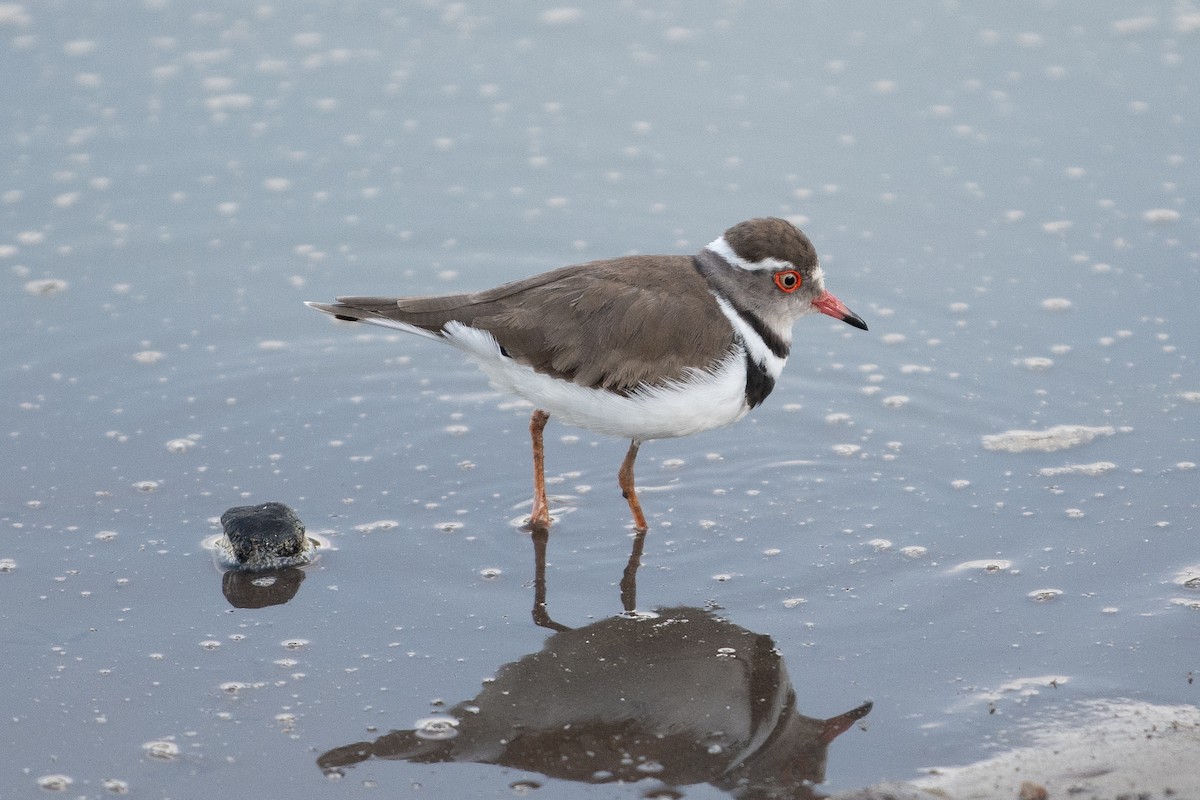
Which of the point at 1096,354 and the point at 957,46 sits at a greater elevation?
the point at 957,46

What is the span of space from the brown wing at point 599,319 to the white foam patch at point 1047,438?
169cm

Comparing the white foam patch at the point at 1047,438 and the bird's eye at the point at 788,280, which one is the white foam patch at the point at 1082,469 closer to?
the white foam patch at the point at 1047,438

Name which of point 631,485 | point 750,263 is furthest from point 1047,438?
point 631,485

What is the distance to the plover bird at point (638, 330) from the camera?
246 inches

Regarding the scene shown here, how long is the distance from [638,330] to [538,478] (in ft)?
2.90

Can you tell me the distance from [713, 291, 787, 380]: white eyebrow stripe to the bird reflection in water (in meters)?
1.25

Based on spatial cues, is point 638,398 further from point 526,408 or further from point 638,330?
point 526,408

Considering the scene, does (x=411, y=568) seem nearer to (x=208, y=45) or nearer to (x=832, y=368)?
(x=832, y=368)

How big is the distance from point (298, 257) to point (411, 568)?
323 centimetres

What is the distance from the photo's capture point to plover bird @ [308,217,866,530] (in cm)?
624

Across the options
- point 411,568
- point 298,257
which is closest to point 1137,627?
point 411,568

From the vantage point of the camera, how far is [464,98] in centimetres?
1037

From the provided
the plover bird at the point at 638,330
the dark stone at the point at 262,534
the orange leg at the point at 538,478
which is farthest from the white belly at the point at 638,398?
the dark stone at the point at 262,534

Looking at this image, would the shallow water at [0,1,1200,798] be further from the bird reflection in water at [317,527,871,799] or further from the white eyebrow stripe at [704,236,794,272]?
the white eyebrow stripe at [704,236,794,272]
